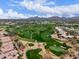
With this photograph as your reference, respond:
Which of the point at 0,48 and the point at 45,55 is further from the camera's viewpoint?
the point at 0,48

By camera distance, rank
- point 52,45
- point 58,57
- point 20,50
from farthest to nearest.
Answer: point 52,45, point 20,50, point 58,57

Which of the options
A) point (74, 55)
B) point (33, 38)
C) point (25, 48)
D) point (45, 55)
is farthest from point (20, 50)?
point (33, 38)

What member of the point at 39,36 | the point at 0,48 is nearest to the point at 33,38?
the point at 39,36

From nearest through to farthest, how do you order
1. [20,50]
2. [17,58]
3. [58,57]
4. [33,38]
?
1. [17,58]
2. [58,57]
3. [20,50]
4. [33,38]

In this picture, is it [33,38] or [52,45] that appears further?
[33,38]

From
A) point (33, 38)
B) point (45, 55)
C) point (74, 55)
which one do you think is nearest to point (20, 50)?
point (45, 55)

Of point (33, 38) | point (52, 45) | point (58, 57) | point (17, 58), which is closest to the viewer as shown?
point (17, 58)

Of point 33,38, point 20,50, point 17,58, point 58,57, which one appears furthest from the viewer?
point 33,38

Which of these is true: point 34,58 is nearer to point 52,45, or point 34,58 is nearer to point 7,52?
point 7,52

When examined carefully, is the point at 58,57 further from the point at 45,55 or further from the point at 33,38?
the point at 33,38
